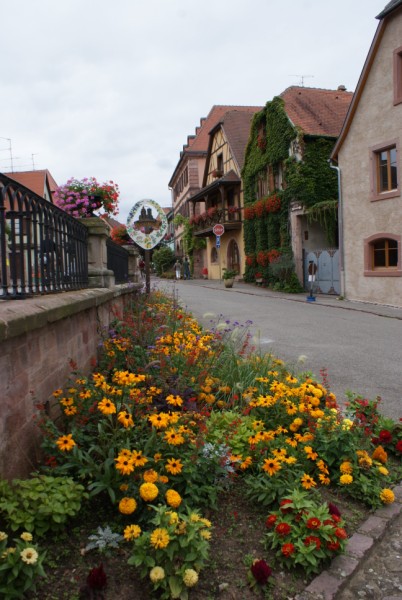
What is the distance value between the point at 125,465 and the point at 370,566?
4.61 ft

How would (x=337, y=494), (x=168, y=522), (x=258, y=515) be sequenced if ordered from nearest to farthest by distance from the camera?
(x=168, y=522) < (x=258, y=515) < (x=337, y=494)

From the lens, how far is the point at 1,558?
6.76ft

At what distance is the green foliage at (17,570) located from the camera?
6.68 ft

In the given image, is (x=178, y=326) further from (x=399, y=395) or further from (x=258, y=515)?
(x=258, y=515)

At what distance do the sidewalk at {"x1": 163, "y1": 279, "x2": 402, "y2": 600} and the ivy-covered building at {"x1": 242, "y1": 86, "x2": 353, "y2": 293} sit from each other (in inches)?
707

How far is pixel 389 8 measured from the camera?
14.6 meters

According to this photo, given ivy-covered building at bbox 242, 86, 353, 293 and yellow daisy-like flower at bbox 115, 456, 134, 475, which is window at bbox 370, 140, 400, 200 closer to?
ivy-covered building at bbox 242, 86, 353, 293

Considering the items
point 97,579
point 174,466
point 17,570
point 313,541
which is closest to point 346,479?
point 313,541

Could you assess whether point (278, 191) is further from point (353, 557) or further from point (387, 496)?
point (353, 557)

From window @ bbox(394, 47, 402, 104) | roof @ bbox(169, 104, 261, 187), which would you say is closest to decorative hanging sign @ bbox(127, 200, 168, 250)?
window @ bbox(394, 47, 402, 104)

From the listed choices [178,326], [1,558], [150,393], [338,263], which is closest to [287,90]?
[338,263]

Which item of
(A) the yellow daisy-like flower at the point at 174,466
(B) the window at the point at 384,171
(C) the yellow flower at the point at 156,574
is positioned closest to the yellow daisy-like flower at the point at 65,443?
(A) the yellow daisy-like flower at the point at 174,466

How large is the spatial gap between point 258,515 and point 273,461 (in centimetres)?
32

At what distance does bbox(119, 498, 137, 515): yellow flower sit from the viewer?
2.53m
